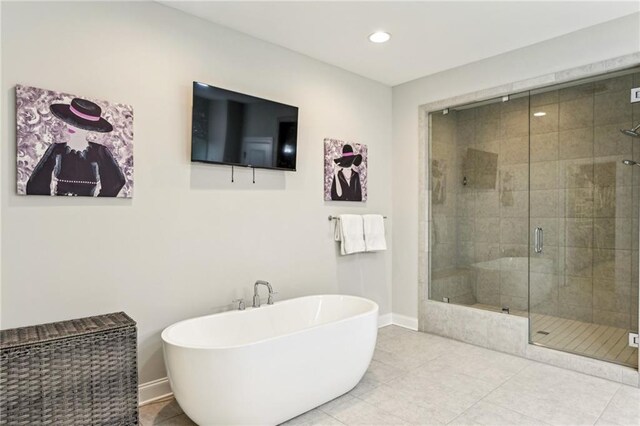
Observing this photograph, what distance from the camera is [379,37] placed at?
10.1 ft

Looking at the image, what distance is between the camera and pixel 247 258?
3.05 metres

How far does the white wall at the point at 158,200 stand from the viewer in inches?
83.9

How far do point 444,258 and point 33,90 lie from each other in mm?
3698

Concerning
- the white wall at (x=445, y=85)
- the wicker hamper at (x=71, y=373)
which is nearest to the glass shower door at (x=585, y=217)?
the white wall at (x=445, y=85)

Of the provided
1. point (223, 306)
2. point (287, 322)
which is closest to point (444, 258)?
point (287, 322)

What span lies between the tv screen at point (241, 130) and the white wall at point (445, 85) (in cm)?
150

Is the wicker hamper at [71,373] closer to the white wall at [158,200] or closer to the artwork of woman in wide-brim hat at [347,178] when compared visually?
the white wall at [158,200]

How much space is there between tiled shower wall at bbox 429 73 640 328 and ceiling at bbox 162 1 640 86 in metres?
0.58

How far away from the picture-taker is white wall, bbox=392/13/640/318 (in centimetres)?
288

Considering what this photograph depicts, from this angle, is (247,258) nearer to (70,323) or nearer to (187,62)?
(70,323)

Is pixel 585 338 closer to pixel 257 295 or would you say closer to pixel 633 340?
pixel 633 340

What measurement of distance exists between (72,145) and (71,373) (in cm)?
124

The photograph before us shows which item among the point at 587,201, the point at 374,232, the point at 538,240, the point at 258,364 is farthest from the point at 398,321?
the point at 258,364

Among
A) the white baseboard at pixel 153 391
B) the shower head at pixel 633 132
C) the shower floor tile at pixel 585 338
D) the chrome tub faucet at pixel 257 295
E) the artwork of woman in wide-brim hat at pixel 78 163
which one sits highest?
the shower head at pixel 633 132
